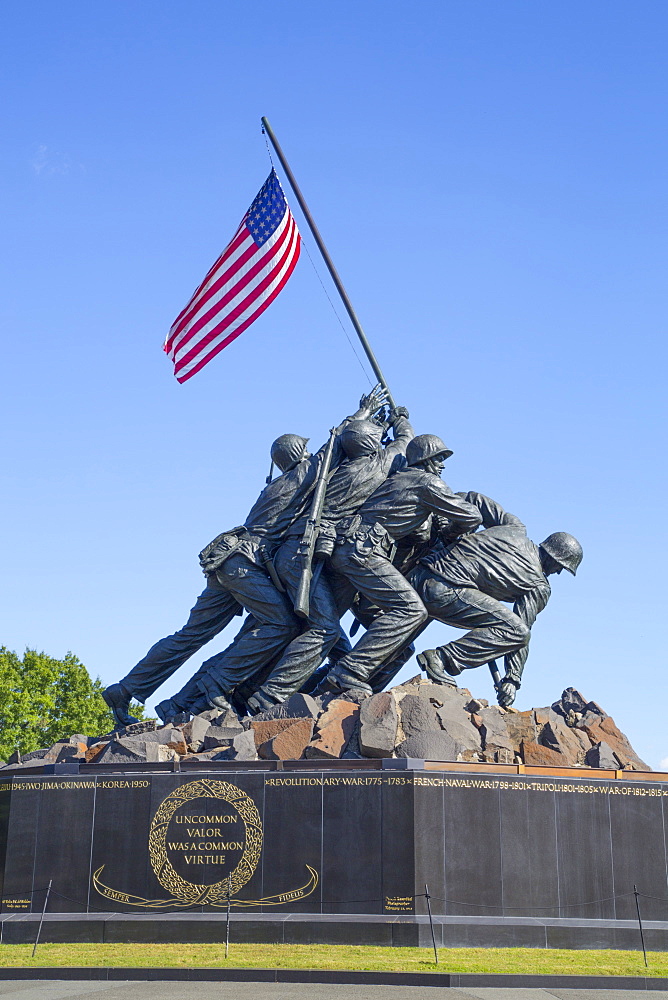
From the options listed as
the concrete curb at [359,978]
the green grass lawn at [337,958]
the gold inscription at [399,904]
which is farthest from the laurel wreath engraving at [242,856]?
the concrete curb at [359,978]

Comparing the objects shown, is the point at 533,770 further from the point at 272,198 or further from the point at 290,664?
the point at 272,198

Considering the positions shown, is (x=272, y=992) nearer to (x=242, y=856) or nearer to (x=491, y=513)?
(x=242, y=856)

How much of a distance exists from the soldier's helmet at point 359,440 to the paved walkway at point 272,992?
361 inches

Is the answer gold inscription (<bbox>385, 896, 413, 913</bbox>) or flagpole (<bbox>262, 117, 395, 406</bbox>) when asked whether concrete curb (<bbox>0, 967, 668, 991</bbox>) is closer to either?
gold inscription (<bbox>385, 896, 413, 913</bbox>)

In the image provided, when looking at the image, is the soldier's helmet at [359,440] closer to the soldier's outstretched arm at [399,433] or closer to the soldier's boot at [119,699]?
the soldier's outstretched arm at [399,433]

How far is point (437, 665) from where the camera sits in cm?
1705

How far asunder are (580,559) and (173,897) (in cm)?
833

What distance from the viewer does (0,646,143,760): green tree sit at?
3591cm

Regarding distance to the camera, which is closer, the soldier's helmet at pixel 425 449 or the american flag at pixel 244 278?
the soldier's helmet at pixel 425 449

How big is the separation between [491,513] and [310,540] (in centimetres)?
301

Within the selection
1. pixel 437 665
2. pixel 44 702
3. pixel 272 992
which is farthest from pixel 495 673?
pixel 44 702

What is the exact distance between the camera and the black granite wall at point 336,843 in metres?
13.5

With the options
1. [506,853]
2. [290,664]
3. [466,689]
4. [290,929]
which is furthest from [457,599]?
[290,929]

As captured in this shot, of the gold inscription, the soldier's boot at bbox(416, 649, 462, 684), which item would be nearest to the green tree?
the soldier's boot at bbox(416, 649, 462, 684)
